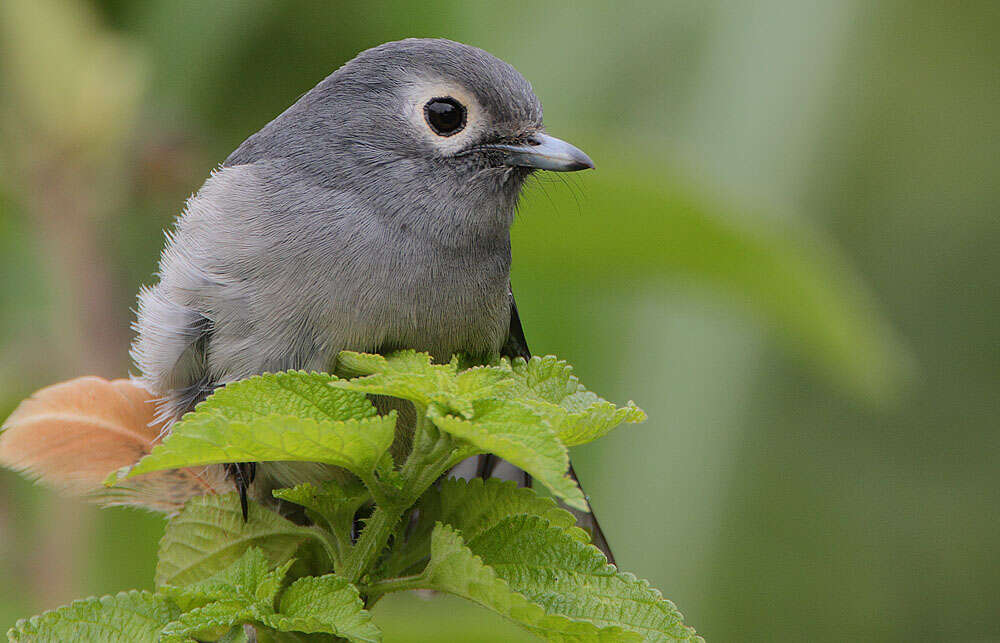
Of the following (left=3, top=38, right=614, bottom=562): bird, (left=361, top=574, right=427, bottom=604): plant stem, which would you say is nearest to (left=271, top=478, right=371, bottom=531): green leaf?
(left=361, top=574, right=427, bottom=604): plant stem

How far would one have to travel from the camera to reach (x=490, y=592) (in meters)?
1.41

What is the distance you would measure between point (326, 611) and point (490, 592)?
0.23 metres

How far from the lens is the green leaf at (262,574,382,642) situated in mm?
1411

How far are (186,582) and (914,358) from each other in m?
5.29

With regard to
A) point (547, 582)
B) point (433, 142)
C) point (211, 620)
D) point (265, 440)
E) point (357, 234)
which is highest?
point (433, 142)

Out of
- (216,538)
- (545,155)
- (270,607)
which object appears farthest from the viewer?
(545,155)

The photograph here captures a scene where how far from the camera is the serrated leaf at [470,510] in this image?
166cm

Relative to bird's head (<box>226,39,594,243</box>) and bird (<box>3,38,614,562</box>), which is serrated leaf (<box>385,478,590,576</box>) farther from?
bird's head (<box>226,39,594,243</box>)

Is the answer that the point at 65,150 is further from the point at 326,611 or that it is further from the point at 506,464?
the point at 326,611

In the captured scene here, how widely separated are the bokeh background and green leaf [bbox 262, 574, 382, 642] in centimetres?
103

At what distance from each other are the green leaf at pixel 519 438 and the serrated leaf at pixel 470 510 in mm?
309

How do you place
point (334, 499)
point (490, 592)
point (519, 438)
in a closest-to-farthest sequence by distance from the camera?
point (519, 438)
point (490, 592)
point (334, 499)

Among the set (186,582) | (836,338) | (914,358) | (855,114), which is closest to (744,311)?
(836,338)

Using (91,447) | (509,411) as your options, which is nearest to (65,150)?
(91,447)
